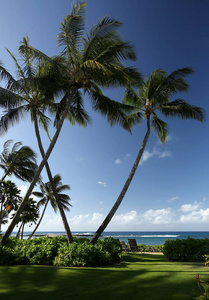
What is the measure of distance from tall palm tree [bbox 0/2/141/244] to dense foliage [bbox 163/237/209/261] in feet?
23.0

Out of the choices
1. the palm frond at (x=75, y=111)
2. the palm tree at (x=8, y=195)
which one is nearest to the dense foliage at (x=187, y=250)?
the palm frond at (x=75, y=111)

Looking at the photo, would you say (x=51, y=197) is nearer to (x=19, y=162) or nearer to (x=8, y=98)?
(x=19, y=162)

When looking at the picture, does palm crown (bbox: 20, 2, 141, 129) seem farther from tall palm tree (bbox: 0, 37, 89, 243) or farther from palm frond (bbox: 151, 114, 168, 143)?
palm frond (bbox: 151, 114, 168, 143)

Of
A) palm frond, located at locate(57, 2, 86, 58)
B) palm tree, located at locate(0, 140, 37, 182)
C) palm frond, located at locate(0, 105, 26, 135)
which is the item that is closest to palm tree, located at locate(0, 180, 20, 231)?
palm tree, located at locate(0, 140, 37, 182)

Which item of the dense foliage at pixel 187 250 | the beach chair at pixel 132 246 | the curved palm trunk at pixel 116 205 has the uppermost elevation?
the curved palm trunk at pixel 116 205

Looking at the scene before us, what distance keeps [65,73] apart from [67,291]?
9.61 meters

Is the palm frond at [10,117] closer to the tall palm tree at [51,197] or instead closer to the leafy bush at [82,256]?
the leafy bush at [82,256]

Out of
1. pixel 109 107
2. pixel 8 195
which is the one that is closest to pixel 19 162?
pixel 8 195

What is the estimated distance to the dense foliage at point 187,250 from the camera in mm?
9617

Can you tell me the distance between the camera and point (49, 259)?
805cm

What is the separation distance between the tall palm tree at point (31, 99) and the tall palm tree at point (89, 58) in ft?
2.27

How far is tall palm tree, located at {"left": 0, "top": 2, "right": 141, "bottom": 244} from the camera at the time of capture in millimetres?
9930

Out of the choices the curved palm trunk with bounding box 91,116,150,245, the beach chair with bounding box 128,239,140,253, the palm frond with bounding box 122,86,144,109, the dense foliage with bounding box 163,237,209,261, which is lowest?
the beach chair with bounding box 128,239,140,253

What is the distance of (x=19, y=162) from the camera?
19656mm
